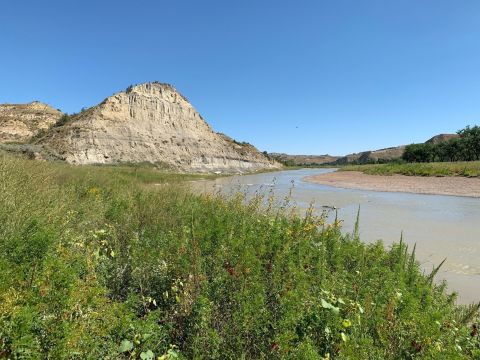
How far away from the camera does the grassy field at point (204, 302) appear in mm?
2201

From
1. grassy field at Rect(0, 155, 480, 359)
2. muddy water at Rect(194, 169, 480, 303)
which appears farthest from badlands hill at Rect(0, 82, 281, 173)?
grassy field at Rect(0, 155, 480, 359)

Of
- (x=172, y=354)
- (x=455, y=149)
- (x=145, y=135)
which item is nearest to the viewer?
(x=172, y=354)

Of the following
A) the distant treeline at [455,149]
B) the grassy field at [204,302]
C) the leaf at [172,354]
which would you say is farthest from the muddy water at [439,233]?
the distant treeline at [455,149]

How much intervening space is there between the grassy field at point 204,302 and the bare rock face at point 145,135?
38059 mm

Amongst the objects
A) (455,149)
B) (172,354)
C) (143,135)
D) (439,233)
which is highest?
(143,135)

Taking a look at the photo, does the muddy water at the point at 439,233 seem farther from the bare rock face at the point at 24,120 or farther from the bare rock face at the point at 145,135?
the bare rock face at the point at 24,120

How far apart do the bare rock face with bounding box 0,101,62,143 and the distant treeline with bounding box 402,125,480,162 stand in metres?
79.0

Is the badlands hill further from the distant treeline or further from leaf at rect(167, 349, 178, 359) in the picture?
the distant treeline

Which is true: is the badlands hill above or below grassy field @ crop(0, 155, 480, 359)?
above

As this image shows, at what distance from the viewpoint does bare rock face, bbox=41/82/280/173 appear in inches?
1650

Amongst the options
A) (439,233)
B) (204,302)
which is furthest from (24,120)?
(204,302)

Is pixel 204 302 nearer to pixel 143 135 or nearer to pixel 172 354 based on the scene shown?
pixel 172 354

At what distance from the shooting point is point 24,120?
164 ft

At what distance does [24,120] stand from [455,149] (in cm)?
8410
